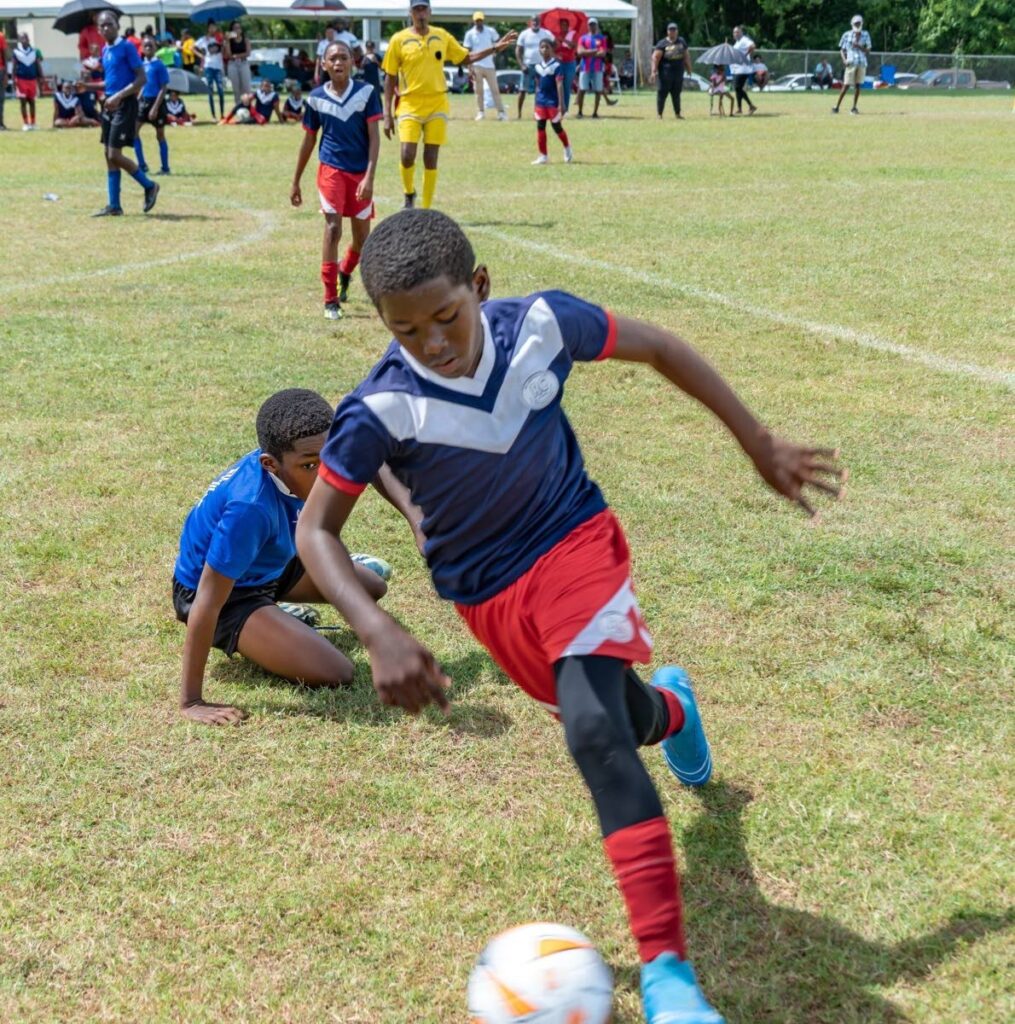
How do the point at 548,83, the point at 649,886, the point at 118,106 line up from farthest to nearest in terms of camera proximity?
the point at 548,83 < the point at 118,106 < the point at 649,886

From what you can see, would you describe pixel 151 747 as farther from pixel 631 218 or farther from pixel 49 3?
pixel 49 3

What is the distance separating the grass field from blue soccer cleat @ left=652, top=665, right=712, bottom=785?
91 mm

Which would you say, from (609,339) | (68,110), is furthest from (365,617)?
(68,110)

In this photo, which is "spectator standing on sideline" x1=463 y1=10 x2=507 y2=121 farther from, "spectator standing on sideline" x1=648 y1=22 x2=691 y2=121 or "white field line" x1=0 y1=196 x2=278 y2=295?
"white field line" x1=0 y1=196 x2=278 y2=295

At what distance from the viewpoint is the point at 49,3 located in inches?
1363

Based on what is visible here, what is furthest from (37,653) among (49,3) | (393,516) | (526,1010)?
(49,3)

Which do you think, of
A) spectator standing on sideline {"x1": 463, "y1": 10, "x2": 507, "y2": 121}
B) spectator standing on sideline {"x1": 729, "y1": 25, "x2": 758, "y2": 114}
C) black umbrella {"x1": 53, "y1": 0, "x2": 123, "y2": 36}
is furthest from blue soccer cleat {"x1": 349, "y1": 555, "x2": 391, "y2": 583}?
spectator standing on sideline {"x1": 729, "y1": 25, "x2": 758, "y2": 114}

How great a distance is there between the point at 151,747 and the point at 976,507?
3.44 meters

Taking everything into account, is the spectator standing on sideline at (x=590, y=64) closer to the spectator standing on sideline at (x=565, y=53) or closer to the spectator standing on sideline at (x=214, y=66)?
the spectator standing on sideline at (x=565, y=53)

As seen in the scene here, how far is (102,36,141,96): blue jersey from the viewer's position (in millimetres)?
13289

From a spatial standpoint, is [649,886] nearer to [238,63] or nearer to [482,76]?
[482,76]

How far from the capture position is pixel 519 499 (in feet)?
8.98

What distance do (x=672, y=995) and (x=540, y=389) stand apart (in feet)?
4.17

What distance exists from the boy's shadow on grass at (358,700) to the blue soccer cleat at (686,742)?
624 millimetres
